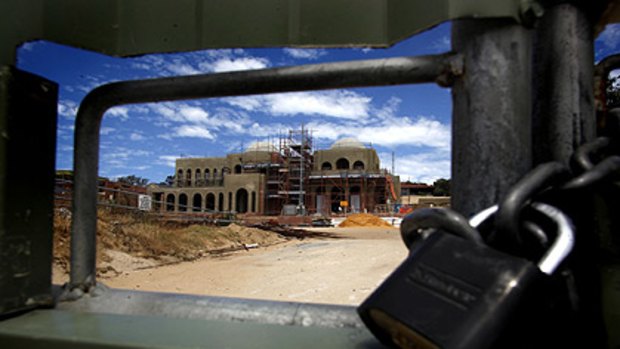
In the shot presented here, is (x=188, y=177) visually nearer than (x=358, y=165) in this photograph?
No

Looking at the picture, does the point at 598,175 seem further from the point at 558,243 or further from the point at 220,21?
the point at 220,21

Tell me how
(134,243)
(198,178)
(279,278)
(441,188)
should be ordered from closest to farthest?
(279,278) → (134,243) → (198,178) → (441,188)

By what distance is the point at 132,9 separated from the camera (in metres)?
1.03

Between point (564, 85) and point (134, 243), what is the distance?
939 cm

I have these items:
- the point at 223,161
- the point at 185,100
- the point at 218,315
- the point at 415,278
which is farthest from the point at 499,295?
the point at 223,161

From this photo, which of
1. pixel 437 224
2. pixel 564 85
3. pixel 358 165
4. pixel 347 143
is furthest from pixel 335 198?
pixel 437 224

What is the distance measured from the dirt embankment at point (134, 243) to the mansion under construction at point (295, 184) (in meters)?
19.8

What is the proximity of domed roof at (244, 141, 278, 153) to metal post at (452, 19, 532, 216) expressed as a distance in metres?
38.2

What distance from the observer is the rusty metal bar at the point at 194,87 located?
2.80 feet

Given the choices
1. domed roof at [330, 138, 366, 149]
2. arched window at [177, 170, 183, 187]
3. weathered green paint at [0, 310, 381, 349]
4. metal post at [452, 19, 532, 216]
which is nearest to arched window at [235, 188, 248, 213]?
arched window at [177, 170, 183, 187]

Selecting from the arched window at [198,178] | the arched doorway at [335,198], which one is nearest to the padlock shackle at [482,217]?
the arched doorway at [335,198]

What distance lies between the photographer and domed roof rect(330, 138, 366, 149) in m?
38.3

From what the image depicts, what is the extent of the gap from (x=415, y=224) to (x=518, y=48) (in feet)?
1.38

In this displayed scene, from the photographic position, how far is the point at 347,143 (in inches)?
1577
